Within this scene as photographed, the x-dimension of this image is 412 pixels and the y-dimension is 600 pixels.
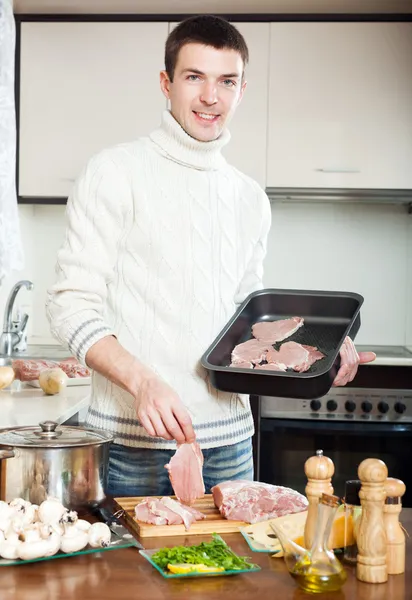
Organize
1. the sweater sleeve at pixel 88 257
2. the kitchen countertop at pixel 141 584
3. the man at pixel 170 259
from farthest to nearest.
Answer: the man at pixel 170 259 < the sweater sleeve at pixel 88 257 < the kitchen countertop at pixel 141 584

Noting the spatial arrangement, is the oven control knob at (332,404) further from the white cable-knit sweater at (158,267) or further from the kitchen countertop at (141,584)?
the kitchen countertop at (141,584)

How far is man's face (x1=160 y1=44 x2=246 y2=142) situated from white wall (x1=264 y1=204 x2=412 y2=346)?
2.00m

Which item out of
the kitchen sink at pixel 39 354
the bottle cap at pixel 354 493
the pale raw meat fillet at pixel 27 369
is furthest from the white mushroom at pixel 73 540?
the kitchen sink at pixel 39 354

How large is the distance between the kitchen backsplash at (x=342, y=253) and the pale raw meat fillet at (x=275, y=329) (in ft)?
6.25

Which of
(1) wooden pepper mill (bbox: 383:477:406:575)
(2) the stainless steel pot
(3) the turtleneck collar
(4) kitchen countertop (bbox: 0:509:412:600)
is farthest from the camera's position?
(3) the turtleneck collar

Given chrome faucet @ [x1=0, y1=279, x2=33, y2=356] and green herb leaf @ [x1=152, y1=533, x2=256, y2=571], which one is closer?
green herb leaf @ [x1=152, y1=533, x2=256, y2=571]

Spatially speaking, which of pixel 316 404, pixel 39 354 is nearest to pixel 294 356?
pixel 316 404

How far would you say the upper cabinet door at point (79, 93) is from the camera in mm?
3461

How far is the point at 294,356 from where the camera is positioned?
1710 mm

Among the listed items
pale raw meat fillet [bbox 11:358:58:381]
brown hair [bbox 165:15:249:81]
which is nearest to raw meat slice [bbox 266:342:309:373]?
brown hair [bbox 165:15:249:81]

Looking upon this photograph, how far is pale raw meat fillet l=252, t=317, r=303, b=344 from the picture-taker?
1.80 meters

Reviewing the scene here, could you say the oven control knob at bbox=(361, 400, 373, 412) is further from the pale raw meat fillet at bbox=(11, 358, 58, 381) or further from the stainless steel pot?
the stainless steel pot

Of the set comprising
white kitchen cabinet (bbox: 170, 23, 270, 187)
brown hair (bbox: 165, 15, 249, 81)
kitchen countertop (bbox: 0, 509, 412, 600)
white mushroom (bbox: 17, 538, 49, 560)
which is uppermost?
white kitchen cabinet (bbox: 170, 23, 270, 187)

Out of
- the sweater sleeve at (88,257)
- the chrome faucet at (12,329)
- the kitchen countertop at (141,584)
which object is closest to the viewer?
the kitchen countertop at (141,584)
